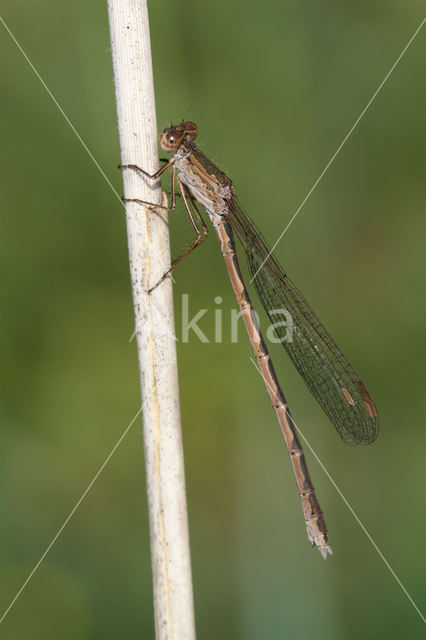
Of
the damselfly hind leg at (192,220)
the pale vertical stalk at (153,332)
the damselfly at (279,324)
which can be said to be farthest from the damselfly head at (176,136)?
the pale vertical stalk at (153,332)

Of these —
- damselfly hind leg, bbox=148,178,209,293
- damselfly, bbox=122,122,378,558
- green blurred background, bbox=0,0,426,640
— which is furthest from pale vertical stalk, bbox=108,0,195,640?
green blurred background, bbox=0,0,426,640

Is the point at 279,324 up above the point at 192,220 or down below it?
below

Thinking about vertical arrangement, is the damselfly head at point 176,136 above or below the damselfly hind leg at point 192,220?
above

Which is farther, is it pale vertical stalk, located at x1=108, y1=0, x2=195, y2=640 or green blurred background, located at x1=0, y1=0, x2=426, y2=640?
green blurred background, located at x1=0, y1=0, x2=426, y2=640

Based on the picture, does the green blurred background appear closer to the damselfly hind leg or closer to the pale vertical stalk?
the damselfly hind leg

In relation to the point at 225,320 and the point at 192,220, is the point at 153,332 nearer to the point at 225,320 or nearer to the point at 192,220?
the point at 192,220

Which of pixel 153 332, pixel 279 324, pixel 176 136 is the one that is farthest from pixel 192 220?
pixel 153 332

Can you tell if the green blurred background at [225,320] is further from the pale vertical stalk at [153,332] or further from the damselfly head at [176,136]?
the pale vertical stalk at [153,332]
